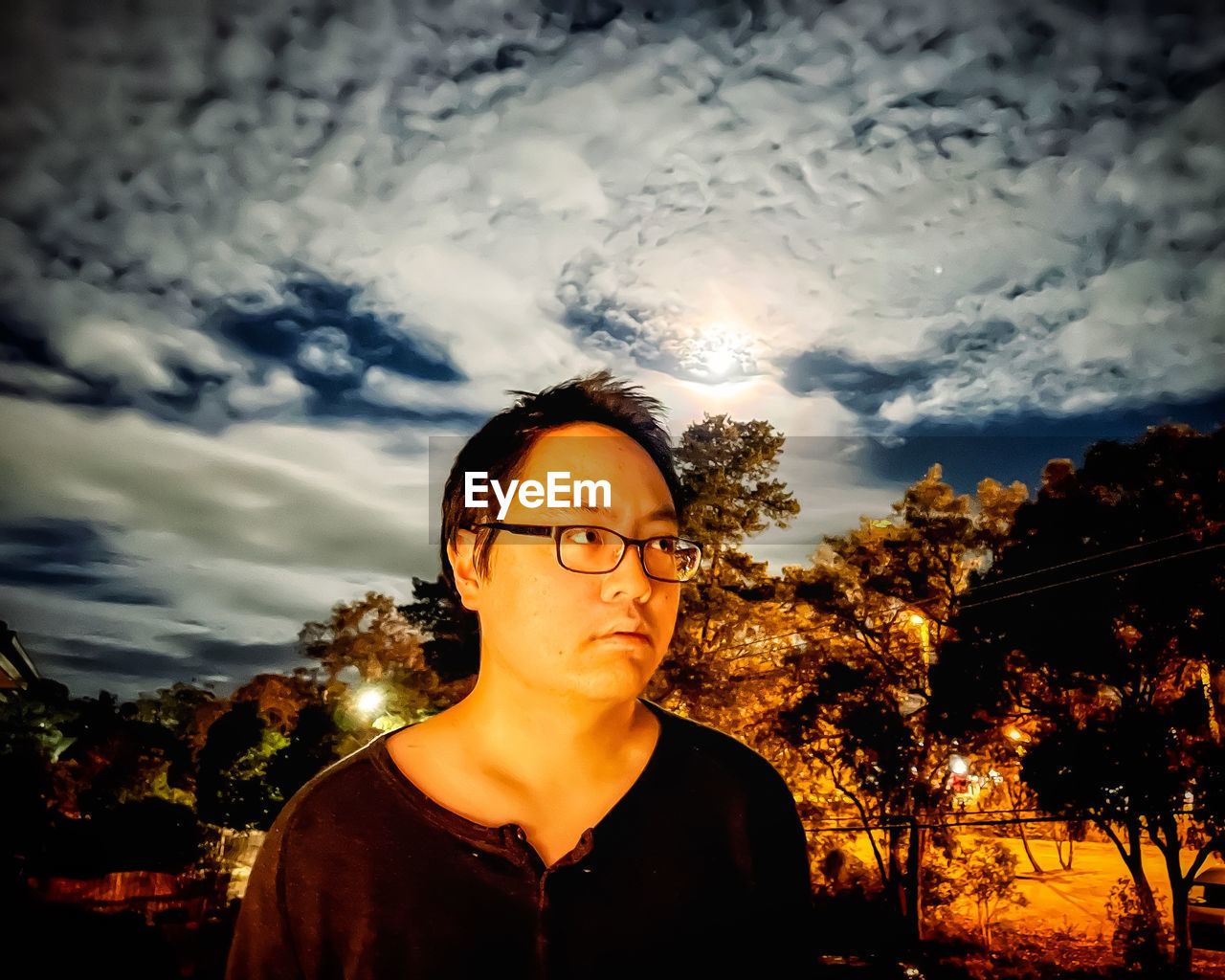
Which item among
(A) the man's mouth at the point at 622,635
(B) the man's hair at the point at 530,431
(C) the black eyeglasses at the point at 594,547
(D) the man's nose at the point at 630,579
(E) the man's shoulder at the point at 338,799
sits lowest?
(E) the man's shoulder at the point at 338,799

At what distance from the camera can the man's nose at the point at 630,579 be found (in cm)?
175

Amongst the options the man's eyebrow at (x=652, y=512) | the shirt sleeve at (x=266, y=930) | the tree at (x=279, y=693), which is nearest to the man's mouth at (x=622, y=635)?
the man's eyebrow at (x=652, y=512)

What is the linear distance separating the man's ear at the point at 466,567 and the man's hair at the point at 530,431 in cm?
3

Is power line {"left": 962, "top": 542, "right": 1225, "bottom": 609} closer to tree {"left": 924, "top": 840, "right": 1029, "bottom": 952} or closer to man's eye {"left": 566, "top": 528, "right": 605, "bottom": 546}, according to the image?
tree {"left": 924, "top": 840, "right": 1029, "bottom": 952}

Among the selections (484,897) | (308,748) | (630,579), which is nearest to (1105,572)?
(630,579)

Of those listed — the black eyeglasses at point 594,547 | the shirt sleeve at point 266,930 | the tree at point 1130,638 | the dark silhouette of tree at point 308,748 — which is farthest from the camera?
the dark silhouette of tree at point 308,748

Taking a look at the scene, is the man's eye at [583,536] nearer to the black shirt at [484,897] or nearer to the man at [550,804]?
the man at [550,804]

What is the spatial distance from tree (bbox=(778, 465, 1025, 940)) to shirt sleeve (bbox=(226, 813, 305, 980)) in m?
12.3

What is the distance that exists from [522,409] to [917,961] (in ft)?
48.0

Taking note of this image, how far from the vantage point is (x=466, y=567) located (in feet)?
6.54

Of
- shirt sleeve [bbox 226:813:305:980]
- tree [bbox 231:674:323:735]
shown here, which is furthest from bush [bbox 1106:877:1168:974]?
tree [bbox 231:674:323:735]

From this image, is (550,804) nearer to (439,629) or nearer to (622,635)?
(622,635)

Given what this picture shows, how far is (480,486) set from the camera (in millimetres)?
2018

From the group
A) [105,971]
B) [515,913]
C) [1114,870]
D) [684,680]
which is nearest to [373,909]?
[515,913]
